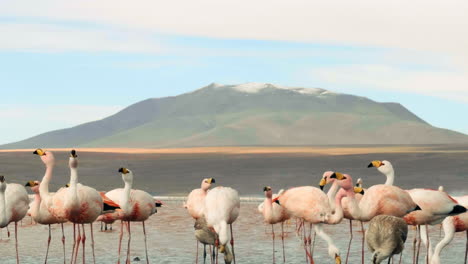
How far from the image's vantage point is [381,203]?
14.8 metres

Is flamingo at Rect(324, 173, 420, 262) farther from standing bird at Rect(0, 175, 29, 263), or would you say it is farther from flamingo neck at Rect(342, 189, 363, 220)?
standing bird at Rect(0, 175, 29, 263)

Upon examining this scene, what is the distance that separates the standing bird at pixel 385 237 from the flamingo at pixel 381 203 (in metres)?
1.18

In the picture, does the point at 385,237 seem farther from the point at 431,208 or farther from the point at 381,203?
the point at 431,208

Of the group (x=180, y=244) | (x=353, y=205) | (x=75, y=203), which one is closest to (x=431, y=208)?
(x=353, y=205)

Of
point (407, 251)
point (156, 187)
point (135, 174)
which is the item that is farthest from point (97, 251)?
point (135, 174)

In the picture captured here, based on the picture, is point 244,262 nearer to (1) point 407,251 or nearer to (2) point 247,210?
(1) point 407,251

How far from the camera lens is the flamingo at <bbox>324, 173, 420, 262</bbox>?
14664 mm

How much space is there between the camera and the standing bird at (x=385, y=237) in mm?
13094

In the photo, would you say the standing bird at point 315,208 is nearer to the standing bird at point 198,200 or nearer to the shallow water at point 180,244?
the shallow water at point 180,244

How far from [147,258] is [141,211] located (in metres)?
0.97

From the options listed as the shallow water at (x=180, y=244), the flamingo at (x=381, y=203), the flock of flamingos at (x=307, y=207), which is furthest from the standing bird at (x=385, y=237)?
the shallow water at (x=180, y=244)

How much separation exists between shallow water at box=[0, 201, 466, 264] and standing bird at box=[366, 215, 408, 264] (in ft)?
8.75

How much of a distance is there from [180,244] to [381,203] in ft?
19.1

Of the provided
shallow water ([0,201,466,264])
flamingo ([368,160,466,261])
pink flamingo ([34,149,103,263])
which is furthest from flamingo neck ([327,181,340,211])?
pink flamingo ([34,149,103,263])
